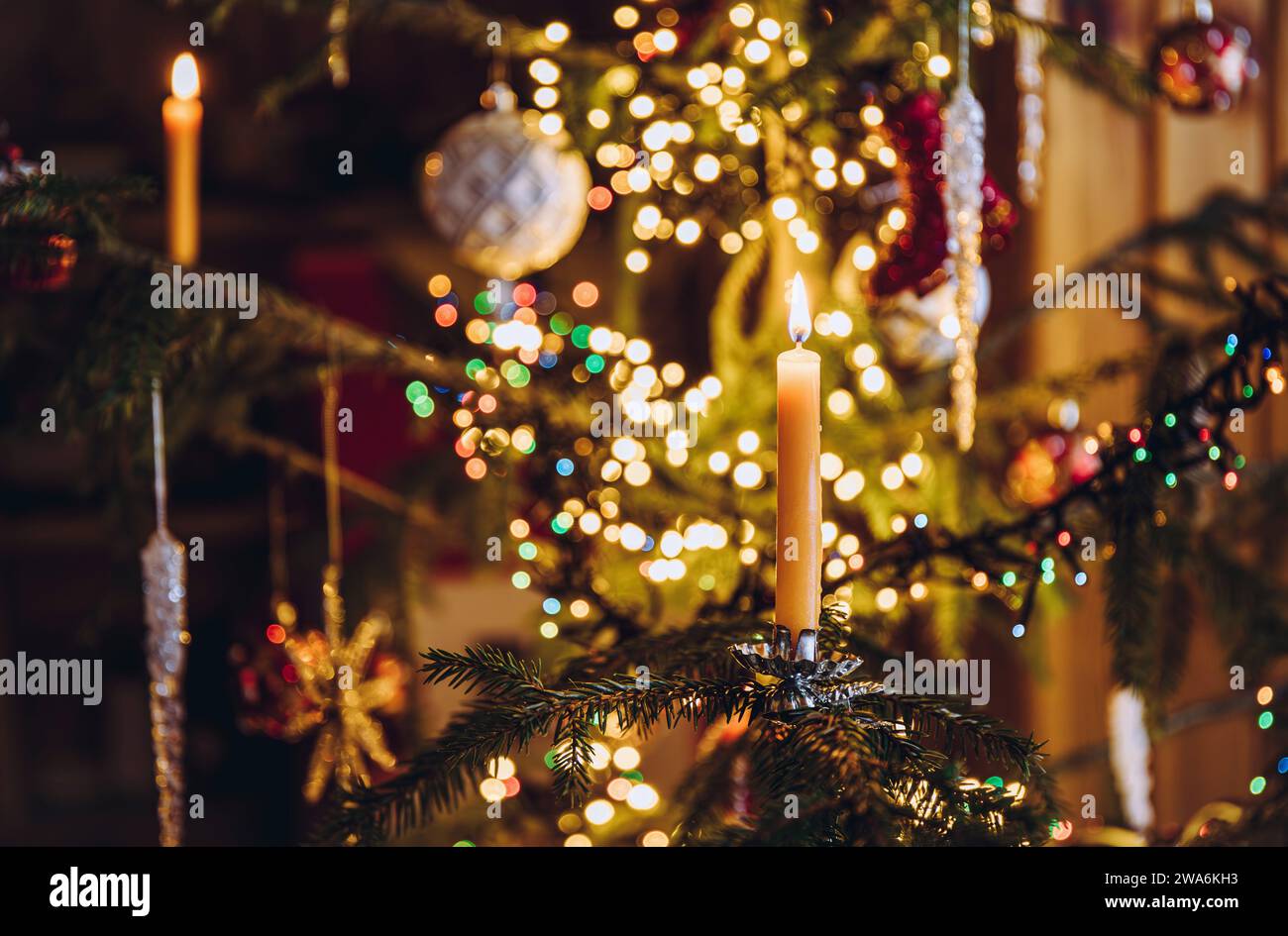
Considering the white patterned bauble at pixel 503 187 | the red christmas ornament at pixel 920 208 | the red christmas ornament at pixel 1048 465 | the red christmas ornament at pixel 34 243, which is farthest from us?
the red christmas ornament at pixel 1048 465

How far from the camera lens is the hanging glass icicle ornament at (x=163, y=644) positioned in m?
0.67

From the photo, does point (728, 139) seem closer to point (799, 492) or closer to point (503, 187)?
point (503, 187)

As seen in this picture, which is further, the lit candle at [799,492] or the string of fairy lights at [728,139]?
the string of fairy lights at [728,139]

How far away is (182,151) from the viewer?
875mm

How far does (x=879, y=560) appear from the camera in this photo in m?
0.67

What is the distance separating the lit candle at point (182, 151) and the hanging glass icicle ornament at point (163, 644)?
0.27m

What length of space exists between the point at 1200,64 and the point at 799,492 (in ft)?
2.05

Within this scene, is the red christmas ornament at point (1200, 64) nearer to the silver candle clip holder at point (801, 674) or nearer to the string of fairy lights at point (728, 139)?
the string of fairy lights at point (728, 139)

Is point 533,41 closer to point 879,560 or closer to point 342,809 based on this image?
point 879,560

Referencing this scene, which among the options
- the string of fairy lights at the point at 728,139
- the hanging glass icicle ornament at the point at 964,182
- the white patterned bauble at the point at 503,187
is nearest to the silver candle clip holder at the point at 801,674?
the hanging glass icicle ornament at the point at 964,182

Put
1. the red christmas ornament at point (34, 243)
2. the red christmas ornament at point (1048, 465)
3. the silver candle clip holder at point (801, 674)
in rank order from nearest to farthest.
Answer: the silver candle clip holder at point (801, 674) < the red christmas ornament at point (34, 243) < the red christmas ornament at point (1048, 465)

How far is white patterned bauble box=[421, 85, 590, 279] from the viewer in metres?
0.94
